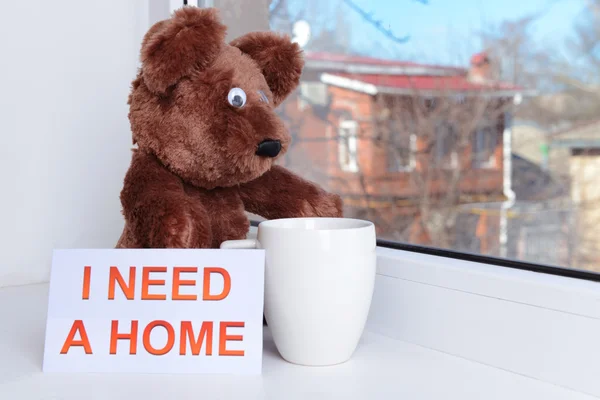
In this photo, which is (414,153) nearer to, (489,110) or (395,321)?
(489,110)

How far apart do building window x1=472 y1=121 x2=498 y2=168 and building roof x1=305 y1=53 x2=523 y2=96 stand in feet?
0.33

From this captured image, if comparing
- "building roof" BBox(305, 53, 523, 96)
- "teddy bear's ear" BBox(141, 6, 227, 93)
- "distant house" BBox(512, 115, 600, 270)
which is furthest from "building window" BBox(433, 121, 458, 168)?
"teddy bear's ear" BBox(141, 6, 227, 93)

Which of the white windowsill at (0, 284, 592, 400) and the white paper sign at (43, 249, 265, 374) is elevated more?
the white paper sign at (43, 249, 265, 374)

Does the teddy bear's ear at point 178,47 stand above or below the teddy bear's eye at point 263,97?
above

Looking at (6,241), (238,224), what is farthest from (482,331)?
(6,241)

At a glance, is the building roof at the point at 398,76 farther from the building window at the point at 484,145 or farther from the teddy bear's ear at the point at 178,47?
the teddy bear's ear at the point at 178,47

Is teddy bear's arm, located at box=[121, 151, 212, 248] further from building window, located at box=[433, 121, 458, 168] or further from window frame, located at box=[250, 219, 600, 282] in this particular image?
building window, located at box=[433, 121, 458, 168]

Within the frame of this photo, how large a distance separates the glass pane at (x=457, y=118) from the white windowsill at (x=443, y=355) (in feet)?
2.33

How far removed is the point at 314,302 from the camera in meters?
0.51

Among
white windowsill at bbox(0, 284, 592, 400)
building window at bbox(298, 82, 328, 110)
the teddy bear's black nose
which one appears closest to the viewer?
white windowsill at bbox(0, 284, 592, 400)

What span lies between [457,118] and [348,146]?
0.34m

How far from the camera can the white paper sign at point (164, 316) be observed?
1.71 ft

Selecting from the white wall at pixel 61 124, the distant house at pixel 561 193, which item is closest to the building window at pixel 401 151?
the distant house at pixel 561 193

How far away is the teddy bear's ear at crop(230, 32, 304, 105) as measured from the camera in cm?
66
